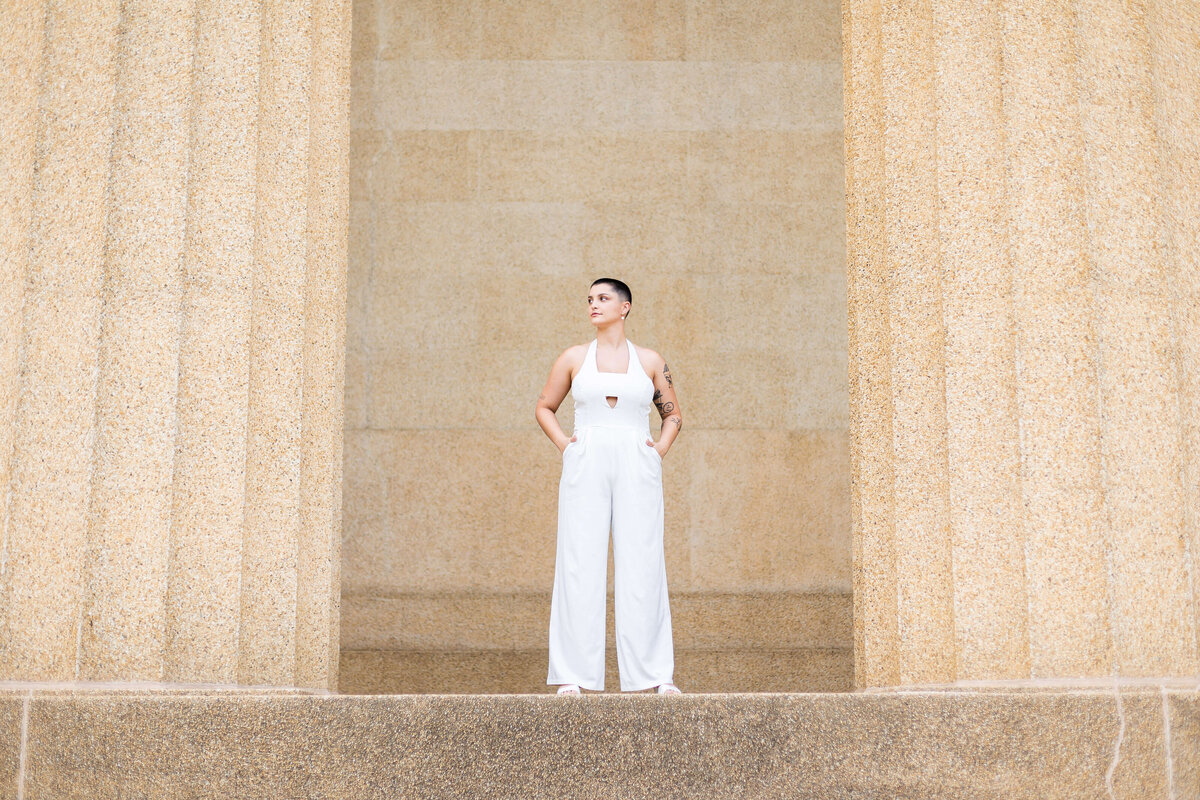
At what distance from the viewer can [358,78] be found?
13.4 m

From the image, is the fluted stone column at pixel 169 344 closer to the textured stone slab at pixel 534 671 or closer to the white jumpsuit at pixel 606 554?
the white jumpsuit at pixel 606 554

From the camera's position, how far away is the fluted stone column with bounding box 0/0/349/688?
682 cm

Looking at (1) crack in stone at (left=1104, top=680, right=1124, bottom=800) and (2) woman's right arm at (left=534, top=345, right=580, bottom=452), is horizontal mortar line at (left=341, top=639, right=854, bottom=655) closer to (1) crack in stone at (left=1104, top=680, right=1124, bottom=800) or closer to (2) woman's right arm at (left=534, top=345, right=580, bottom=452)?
(2) woman's right arm at (left=534, top=345, right=580, bottom=452)

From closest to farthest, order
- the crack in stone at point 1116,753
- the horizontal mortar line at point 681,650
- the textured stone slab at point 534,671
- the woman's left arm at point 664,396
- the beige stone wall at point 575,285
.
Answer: the crack in stone at point 1116,753
the woman's left arm at point 664,396
the textured stone slab at point 534,671
the horizontal mortar line at point 681,650
the beige stone wall at point 575,285

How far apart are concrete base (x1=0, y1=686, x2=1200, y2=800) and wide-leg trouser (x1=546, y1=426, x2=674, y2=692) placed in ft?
6.50

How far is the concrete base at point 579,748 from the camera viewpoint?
19.8 feet

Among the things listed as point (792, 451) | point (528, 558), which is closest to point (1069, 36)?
point (792, 451)

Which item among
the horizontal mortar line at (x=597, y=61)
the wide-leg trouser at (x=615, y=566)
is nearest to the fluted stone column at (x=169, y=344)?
the wide-leg trouser at (x=615, y=566)

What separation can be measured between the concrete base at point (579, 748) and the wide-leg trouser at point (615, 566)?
198 centimetres

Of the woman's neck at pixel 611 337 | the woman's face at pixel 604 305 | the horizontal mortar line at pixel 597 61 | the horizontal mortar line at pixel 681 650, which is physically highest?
the horizontal mortar line at pixel 597 61

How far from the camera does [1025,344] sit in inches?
280

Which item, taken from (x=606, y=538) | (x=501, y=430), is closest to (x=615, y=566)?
(x=606, y=538)

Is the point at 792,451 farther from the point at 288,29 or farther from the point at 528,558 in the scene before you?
the point at 288,29

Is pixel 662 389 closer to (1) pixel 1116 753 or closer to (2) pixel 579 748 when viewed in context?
(2) pixel 579 748
